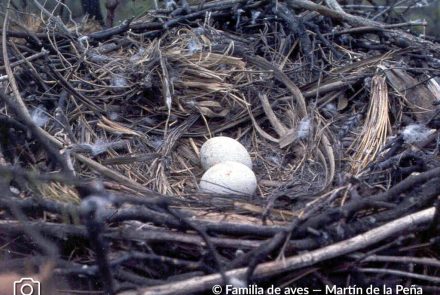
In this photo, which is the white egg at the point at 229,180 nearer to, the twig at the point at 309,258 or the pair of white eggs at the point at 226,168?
the pair of white eggs at the point at 226,168

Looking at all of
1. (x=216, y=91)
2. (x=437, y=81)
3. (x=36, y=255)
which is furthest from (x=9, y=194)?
(x=437, y=81)

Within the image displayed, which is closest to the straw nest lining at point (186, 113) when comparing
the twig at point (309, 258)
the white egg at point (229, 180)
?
the white egg at point (229, 180)

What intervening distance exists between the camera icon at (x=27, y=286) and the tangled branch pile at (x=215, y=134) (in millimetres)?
34

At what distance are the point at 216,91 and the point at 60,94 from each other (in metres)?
0.61

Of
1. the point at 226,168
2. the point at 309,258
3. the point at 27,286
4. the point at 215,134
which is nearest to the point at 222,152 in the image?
the point at 226,168

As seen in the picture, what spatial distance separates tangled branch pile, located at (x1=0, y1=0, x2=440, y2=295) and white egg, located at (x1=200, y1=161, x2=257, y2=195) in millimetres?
66

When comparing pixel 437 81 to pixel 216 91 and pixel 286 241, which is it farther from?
pixel 286 241

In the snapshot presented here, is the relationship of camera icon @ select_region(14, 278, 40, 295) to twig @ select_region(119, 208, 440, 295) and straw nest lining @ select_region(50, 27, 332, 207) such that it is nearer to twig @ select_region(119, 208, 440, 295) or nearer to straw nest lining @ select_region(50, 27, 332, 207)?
twig @ select_region(119, 208, 440, 295)

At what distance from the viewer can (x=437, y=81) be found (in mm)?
3033

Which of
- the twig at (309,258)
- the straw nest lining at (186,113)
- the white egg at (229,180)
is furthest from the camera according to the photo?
the straw nest lining at (186,113)

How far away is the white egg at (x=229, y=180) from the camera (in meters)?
2.49

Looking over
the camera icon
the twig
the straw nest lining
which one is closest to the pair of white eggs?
the straw nest lining

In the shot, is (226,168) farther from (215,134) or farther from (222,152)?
(215,134)

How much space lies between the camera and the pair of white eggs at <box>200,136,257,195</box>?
2.49 metres
